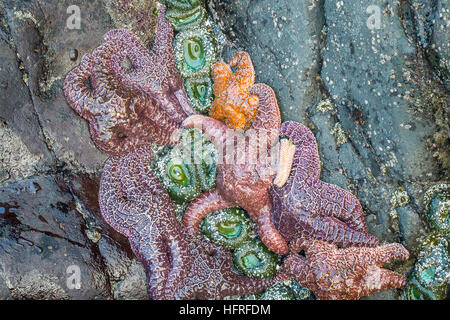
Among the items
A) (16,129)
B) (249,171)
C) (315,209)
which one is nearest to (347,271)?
(315,209)

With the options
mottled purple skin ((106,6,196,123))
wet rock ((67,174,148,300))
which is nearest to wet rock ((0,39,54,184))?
wet rock ((67,174,148,300))

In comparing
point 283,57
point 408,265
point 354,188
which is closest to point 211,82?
point 283,57

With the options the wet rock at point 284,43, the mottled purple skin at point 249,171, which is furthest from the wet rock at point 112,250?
the wet rock at point 284,43

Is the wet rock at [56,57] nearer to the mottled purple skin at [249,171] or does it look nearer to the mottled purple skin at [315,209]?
the mottled purple skin at [249,171]

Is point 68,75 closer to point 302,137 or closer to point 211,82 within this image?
point 211,82

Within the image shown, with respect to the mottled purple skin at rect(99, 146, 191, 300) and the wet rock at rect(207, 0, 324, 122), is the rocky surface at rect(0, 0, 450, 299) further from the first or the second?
the mottled purple skin at rect(99, 146, 191, 300)
